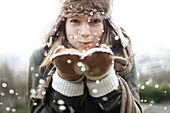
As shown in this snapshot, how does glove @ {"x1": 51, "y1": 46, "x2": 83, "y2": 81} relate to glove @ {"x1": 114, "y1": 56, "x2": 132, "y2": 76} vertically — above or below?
above

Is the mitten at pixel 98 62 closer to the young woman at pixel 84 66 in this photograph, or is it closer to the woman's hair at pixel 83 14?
the young woman at pixel 84 66

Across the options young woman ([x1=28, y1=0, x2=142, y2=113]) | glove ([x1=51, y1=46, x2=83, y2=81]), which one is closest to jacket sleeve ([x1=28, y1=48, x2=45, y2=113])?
young woman ([x1=28, y1=0, x2=142, y2=113])

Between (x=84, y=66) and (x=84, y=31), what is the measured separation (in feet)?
0.33

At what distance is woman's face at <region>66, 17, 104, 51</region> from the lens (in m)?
0.64

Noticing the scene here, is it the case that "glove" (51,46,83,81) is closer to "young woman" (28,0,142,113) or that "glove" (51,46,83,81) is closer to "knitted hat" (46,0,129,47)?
"young woman" (28,0,142,113)

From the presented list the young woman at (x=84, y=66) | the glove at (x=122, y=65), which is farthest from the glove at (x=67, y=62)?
the glove at (x=122, y=65)

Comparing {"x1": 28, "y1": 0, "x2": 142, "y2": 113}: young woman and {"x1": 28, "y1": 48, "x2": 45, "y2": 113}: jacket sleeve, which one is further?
{"x1": 28, "y1": 48, "x2": 45, "y2": 113}: jacket sleeve

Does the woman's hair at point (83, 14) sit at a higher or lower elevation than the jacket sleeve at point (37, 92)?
higher

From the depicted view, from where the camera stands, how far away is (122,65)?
0.66 metres

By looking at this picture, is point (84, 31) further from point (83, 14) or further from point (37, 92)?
point (37, 92)

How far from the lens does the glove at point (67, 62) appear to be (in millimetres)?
532

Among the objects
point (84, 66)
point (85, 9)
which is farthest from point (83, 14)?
point (84, 66)

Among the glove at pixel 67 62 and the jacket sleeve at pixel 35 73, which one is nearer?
the glove at pixel 67 62

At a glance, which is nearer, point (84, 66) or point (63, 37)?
point (84, 66)
